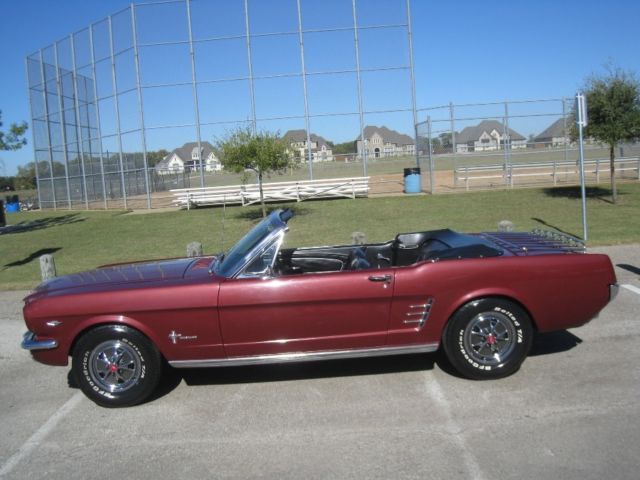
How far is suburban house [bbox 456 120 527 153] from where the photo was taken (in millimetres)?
22625

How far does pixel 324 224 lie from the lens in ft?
53.1

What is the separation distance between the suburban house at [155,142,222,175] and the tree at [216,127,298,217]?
5591mm

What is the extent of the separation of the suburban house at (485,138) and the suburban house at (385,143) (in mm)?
2217

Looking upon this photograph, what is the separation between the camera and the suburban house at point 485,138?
22625mm

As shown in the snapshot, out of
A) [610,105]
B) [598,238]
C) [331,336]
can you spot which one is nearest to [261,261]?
[331,336]

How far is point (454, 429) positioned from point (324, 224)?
12.5 metres

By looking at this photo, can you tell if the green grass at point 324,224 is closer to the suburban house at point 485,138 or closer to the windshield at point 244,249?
the suburban house at point 485,138

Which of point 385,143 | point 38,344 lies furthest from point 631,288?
point 385,143

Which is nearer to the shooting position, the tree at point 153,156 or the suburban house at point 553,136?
Result: the suburban house at point 553,136

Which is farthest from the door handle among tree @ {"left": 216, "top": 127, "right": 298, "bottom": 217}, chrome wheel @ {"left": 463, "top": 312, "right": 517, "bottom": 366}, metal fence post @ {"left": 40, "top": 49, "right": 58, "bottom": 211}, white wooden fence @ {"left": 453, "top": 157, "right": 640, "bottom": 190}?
metal fence post @ {"left": 40, "top": 49, "right": 58, "bottom": 211}

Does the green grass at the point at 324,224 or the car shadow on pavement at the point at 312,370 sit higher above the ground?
the green grass at the point at 324,224

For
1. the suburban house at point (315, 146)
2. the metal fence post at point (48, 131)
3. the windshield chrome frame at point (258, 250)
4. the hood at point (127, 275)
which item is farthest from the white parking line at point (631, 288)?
the metal fence post at point (48, 131)

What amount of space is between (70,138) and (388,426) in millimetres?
30857

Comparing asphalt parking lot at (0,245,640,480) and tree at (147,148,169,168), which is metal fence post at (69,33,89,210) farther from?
asphalt parking lot at (0,245,640,480)
